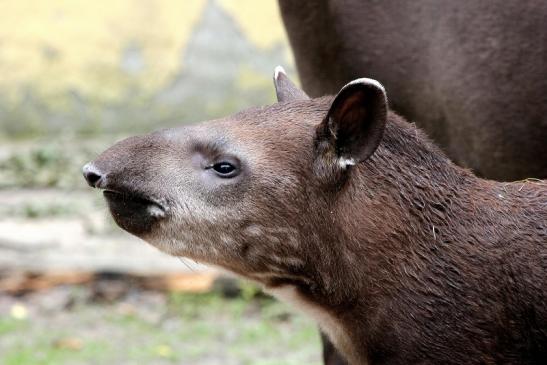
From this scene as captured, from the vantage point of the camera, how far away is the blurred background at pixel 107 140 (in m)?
8.70

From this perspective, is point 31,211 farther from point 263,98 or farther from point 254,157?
point 254,157

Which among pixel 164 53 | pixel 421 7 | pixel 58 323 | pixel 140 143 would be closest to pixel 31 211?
pixel 58 323

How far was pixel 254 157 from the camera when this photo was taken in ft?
12.5

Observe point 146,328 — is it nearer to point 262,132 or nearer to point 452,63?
point 452,63

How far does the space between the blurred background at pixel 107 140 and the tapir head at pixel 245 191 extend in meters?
4.55

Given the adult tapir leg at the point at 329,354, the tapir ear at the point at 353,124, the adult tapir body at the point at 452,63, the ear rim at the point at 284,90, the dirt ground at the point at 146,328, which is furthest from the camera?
the dirt ground at the point at 146,328

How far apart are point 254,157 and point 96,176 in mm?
545

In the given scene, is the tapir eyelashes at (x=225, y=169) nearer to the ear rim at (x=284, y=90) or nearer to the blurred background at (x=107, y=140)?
the ear rim at (x=284, y=90)

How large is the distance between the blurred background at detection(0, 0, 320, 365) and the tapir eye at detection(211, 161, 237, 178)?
461 cm

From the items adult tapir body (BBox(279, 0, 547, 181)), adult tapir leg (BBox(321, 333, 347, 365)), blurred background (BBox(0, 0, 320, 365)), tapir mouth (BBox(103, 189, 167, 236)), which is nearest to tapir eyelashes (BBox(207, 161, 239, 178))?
tapir mouth (BBox(103, 189, 167, 236))

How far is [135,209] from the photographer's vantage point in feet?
12.5

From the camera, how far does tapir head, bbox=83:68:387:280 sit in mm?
3773

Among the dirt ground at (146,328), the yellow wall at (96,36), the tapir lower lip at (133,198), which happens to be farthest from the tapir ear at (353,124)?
the yellow wall at (96,36)

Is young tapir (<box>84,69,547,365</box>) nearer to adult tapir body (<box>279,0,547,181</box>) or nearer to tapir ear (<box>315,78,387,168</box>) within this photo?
tapir ear (<box>315,78,387,168</box>)
